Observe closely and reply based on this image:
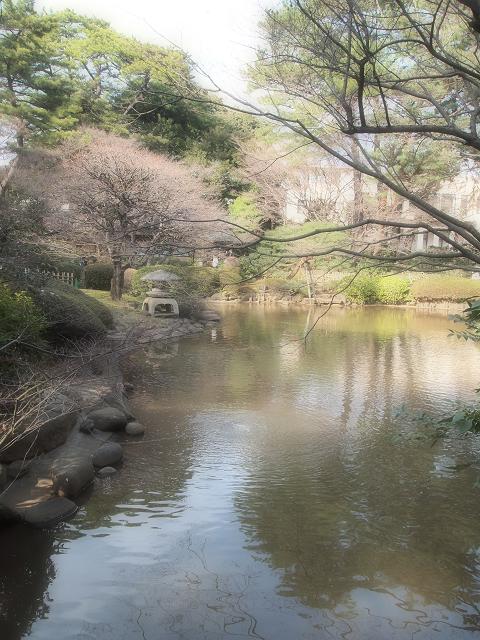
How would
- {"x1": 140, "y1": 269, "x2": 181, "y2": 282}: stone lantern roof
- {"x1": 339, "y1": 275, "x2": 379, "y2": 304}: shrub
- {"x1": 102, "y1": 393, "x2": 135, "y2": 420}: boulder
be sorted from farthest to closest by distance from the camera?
{"x1": 339, "y1": 275, "x2": 379, "y2": 304}: shrub → {"x1": 140, "y1": 269, "x2": 181, "y2": 282}: stone lantern roof → {"x1": 102, "y1": 393, "x2": 135, "y2": 420}: boulder

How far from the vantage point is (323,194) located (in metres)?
21.0

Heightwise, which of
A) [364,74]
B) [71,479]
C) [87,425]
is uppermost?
[364,74]

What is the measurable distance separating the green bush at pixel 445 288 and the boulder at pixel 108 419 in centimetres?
1590

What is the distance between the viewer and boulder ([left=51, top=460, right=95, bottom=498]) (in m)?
4.28

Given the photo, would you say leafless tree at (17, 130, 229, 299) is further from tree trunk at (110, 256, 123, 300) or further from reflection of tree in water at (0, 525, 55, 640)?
reflection of tree in water at (0, 525, 55, 640)

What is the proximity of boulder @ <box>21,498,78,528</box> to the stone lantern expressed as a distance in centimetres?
929

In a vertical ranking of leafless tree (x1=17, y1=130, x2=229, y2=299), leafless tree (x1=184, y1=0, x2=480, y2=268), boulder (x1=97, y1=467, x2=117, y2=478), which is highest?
leafless tree (x1=17, y1=130, x2=229, y2=299)

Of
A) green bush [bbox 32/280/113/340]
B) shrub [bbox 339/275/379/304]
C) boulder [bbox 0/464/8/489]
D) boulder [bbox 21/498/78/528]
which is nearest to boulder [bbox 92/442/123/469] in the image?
boulder [bbox 21/498/78/528]

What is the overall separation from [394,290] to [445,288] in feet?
5.66

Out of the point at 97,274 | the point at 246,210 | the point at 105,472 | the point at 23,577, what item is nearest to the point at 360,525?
the point at 105,472

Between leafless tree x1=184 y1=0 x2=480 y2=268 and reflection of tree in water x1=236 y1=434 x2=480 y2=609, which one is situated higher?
leafless tree x1=184 y1=0 x2=480 y2=268

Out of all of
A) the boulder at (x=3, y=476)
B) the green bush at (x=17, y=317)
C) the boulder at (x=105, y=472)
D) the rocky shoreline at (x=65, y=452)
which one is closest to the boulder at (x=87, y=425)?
the rocky shoreline at (x=65, y=452)

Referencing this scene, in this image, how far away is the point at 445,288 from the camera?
63.5 ft

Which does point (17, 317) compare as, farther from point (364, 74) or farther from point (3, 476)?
point (364, 74)
